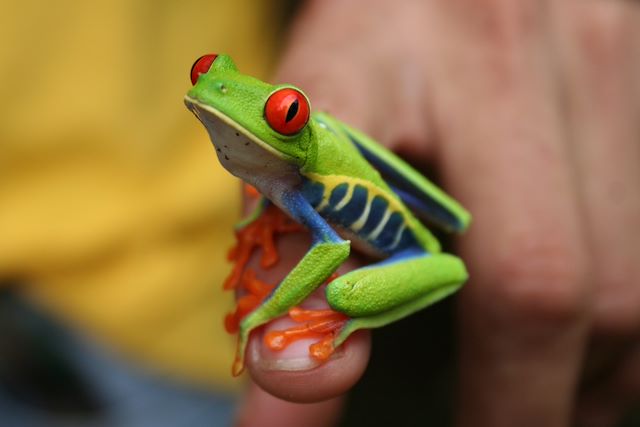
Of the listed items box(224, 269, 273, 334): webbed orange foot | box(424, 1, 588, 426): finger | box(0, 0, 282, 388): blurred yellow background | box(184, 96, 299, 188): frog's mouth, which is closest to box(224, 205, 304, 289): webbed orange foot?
box(224, 269, 273, 334): webbed orange foot

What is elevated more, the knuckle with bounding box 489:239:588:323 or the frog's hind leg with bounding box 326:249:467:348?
the frog's hind leg with bounding box 326:249:467:348

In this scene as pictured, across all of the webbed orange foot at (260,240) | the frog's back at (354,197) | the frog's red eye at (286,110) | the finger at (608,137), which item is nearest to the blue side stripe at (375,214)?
the frog's back at (354,197)

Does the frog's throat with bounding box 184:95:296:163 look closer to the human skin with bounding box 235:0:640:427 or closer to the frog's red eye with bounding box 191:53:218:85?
the frog's red eye with bounding box 191:53:218:85

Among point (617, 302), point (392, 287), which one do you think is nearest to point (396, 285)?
point (392, 287)

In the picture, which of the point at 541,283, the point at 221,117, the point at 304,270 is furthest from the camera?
the point at 541,283

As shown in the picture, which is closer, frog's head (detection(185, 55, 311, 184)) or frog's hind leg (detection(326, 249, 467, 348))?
frog's head (detection(185, 55, 311, 184))

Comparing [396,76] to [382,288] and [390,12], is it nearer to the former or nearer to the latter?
[390,12]

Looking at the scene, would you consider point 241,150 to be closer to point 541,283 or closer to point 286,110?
point 286,110

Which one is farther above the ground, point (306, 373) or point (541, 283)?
point (306, 373)
